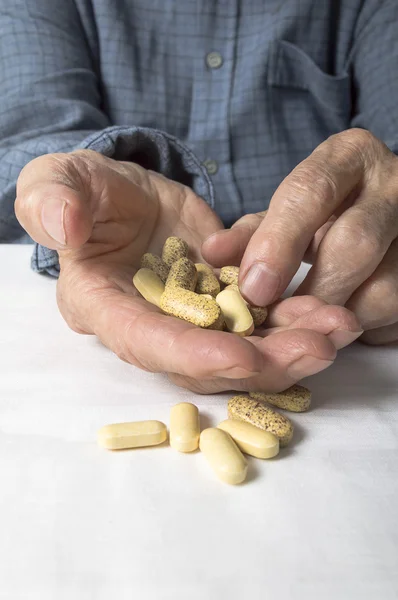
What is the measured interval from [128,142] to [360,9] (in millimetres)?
621

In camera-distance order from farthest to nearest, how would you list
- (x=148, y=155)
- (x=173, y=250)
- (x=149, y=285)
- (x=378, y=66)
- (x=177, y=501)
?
(x=378, y=66)
(x=148, y=155)
(x=173, y=250)
(x=149, y=285)
(x=177, y=501)

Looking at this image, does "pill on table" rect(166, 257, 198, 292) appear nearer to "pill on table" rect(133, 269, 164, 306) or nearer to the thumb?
"pill on table" rect(133, 269, 164, 306)

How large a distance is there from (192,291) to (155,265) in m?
0.09

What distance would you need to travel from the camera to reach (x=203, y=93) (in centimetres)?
120

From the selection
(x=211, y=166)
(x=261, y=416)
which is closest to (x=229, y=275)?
(x=261, y=416)

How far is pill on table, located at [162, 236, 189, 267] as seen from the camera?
818 millimetres

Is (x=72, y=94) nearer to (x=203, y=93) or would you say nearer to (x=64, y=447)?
(x=203, y=93)

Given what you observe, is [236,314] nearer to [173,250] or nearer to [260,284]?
[260,284]

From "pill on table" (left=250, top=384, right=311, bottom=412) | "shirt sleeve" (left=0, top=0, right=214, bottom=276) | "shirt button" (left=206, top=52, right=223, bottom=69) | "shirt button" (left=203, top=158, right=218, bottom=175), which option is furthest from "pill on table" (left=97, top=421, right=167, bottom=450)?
"shirt button" (left=206, top=52, right=223, bottom=69)

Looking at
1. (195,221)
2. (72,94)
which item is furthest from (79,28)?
(195,221)

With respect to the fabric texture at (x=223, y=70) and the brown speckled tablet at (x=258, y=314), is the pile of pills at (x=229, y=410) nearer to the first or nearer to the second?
the brown speckled tablet at (x=258, y=314)

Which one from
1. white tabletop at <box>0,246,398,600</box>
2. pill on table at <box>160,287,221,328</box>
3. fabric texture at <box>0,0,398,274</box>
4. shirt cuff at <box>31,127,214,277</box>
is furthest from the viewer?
fabric texture at <box>0,0,398,274</box>

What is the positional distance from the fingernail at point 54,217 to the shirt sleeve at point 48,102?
1.32ft

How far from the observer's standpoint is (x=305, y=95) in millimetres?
1235
